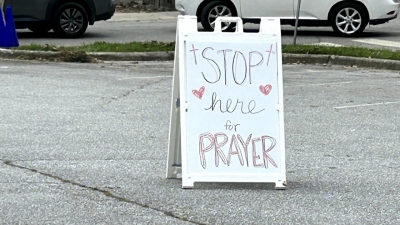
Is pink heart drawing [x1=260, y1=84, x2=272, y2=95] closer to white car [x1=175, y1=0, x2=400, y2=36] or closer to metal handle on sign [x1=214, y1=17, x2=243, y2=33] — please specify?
metal handle on sign [x1=214, y1=17, x2=243, y2=33]

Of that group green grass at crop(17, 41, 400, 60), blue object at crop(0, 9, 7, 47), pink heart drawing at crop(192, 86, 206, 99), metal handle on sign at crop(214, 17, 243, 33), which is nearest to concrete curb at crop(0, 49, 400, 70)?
green grass at crop(17, 41, 400, 60)

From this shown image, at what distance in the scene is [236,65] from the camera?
6297 millimetres

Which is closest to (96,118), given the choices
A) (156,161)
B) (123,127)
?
(123,127)

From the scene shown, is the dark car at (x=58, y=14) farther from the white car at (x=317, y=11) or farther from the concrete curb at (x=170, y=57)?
the concrete curb at (x=170, y=57)

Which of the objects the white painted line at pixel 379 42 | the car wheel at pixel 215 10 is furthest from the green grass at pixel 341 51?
the car wheel at pixel 215 10

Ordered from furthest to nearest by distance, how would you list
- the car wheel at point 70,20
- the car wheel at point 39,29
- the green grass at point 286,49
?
the car wheel at point 39,29 < the car wheel at point 70,20 < the green grass at point 286,49

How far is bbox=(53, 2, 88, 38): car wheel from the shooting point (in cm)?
1789

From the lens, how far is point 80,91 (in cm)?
1097

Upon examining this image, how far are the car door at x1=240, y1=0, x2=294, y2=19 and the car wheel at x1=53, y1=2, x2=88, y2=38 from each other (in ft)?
10.6

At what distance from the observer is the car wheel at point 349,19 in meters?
18.5

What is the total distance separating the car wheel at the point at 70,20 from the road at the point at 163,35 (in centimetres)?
20

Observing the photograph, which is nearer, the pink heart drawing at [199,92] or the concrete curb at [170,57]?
the pink heart drawing at [199,92]

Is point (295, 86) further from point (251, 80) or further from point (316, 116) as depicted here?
point (251, 80)

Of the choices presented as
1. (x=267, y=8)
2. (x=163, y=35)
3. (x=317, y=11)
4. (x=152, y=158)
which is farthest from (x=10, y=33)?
(x=152, y=158)
